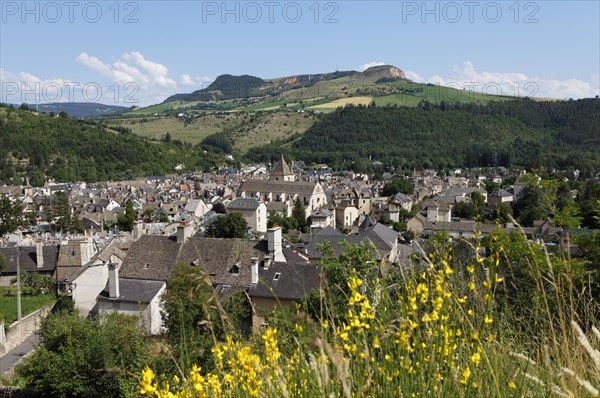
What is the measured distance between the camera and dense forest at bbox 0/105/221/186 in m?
103

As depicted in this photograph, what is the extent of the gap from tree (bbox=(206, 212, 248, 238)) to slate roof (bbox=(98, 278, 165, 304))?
59.2ft

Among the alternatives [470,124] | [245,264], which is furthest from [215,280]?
[470,124]

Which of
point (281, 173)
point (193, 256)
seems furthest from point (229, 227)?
point (281, 173)

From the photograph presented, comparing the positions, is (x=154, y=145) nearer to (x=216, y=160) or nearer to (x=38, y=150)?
(x=216, y=160)

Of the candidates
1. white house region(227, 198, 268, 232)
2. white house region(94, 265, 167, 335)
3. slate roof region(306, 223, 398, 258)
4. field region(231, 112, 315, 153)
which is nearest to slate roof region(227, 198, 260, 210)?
white house region(227, 198, 268, 232)

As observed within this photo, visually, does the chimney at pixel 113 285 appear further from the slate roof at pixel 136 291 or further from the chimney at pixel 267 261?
the chimney at pixel 267 261

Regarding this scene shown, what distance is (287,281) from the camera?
75.6ft

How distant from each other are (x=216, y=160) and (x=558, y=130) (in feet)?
326

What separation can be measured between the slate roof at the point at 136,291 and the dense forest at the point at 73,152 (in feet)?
261

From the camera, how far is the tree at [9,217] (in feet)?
179

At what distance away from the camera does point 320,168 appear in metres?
137

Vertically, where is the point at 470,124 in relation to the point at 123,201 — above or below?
above

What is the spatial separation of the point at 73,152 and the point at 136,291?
95.7 m

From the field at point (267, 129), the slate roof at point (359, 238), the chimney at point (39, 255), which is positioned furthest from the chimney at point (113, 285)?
the field at point (267, 129)
